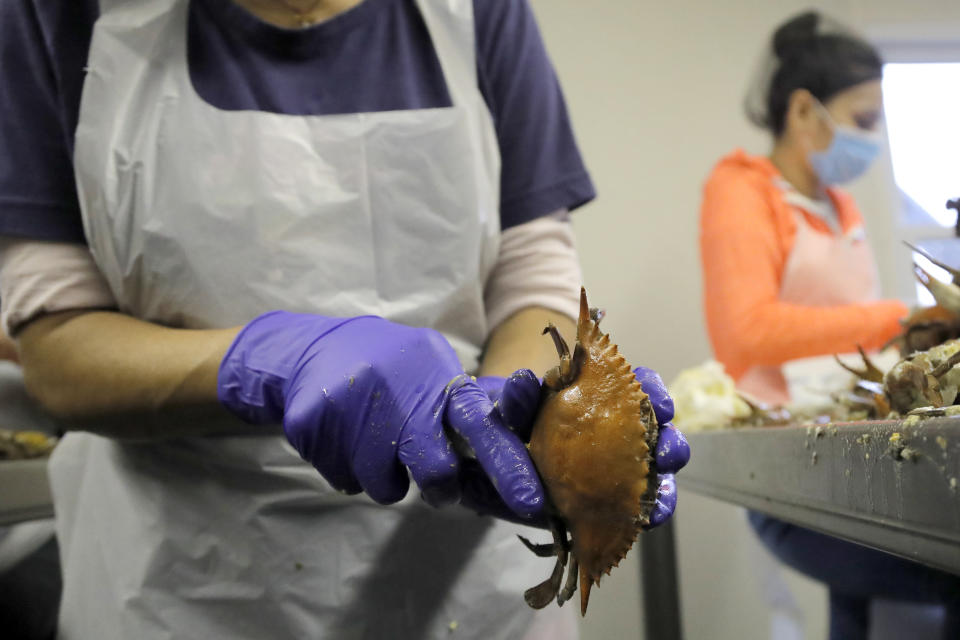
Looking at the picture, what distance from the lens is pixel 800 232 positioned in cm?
186

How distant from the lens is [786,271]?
72.9 inches

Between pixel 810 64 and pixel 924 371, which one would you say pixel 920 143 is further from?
pixel 924 371

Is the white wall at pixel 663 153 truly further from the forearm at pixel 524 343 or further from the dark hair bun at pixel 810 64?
the forearm at pixel 524 343

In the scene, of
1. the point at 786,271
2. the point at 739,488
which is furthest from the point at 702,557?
the point at 739,488

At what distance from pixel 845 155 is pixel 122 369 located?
176 cm

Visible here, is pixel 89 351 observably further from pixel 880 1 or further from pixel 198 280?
pixel 880 1

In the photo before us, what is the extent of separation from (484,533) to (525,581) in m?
0.07

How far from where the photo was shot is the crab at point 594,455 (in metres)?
0.59

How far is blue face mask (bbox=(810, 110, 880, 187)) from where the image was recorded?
1.94 meters

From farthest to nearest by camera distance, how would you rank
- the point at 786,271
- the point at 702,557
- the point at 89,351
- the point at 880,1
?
the point at 880,1
the point at 702,557
the point at 786,271
the point at 89,351

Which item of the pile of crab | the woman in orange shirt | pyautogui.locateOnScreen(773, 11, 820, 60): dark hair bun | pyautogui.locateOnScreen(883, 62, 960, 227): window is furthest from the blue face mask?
the pile of crab

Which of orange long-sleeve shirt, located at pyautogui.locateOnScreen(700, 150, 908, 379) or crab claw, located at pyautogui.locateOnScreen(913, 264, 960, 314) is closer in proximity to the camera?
crab claw, located at pyautogui.locateOnScreen(913, 264, 960, 314)

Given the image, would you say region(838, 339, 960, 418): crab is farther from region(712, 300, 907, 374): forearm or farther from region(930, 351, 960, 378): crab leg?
region(712, 300, 907, 374): forearm

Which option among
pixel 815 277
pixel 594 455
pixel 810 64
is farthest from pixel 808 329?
pixel 594 455
